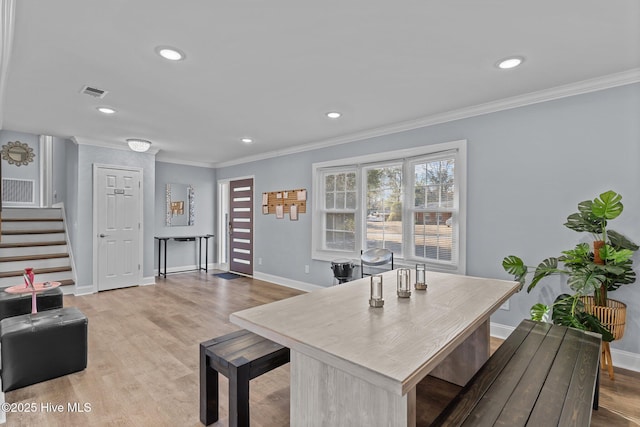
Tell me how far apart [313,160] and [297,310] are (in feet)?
12.3

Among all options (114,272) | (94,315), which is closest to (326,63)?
(94,315)

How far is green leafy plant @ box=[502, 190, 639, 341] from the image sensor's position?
2262 mm

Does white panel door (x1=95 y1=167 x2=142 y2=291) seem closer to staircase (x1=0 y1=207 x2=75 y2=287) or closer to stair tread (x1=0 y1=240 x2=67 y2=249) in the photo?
staircase (x1=0 y1=207 x2=75 y2=287)

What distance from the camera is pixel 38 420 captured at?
1.96 metres

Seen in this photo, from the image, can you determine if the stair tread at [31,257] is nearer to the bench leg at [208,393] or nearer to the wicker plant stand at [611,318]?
the bench leg at [208,393]

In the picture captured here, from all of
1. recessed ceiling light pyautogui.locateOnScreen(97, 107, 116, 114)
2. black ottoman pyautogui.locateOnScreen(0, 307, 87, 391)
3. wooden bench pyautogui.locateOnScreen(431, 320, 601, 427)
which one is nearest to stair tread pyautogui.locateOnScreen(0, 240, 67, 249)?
recessed ceiling light pyautogui.locateOnScreen(97, 107, 116, 114)

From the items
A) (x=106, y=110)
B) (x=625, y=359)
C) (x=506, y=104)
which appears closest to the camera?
(x=625, y=359)

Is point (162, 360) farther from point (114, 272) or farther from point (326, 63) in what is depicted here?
point (114, 272)

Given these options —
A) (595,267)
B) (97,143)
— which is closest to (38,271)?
(97,143)

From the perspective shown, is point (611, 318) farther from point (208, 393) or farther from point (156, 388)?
point (156, 388)

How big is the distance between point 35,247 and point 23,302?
300cm

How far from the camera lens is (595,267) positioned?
7.55 feet

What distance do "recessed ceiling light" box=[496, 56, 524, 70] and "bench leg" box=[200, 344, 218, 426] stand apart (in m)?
2.87

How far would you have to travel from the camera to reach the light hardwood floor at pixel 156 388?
1.99 meters
